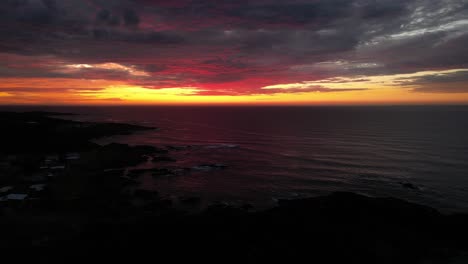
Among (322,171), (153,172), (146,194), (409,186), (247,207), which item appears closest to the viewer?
(247,207)

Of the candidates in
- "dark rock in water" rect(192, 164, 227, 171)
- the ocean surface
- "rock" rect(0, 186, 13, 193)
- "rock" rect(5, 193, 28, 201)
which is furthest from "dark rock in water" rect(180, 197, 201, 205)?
"rock" rect(0, 186, 13, 193)

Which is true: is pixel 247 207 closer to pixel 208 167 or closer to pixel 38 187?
pixel 208 167

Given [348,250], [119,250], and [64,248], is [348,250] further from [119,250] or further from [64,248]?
[64,248]

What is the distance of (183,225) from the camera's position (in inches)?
993

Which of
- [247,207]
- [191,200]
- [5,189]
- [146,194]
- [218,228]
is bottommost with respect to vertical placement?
[247,207]

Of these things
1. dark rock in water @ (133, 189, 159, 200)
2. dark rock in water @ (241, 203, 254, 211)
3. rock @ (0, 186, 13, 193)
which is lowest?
dark rock in water @ (241, 203, 254, 211)

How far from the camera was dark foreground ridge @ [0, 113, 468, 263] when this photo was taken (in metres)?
21.7

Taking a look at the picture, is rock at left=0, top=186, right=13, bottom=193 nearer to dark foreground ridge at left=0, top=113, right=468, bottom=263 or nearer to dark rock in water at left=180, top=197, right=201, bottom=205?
dark foreground ridge at left=0, top=113, right=468, bottom=263

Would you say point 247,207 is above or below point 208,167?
below

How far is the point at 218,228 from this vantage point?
2497 cm

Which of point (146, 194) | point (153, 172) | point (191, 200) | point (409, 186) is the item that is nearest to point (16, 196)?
point (146, 194)

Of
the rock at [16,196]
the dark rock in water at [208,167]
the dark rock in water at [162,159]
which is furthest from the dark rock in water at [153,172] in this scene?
the rock at [16,196]

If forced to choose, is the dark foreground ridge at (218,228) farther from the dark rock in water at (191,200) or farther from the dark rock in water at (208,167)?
the dark rock in water at (208,167)

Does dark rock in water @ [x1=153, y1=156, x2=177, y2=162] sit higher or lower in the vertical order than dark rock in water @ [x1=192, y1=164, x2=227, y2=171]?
higher
